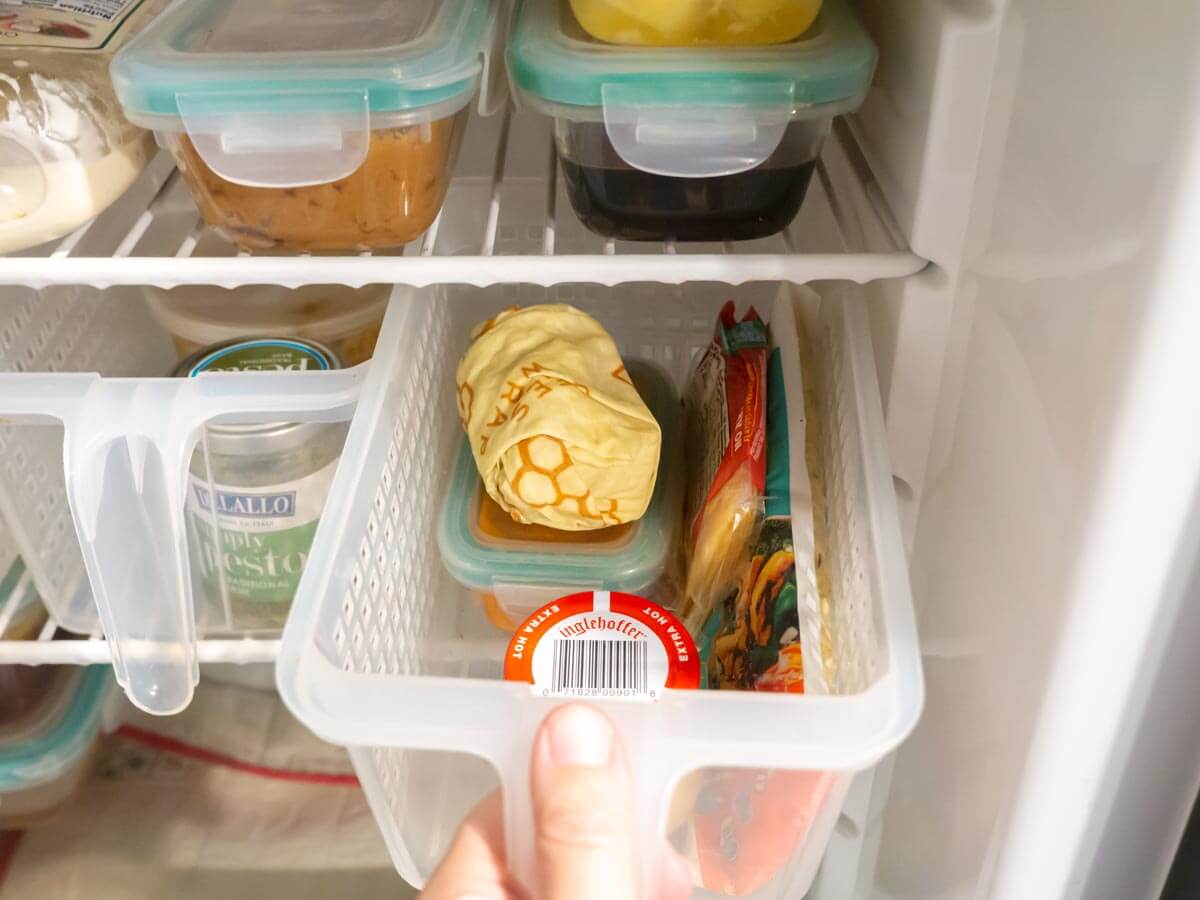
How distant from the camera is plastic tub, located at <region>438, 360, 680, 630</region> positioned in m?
0.75

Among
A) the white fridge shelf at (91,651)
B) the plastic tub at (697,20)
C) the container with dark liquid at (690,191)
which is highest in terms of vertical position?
the plastic tub at (697,20)

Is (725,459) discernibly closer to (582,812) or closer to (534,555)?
(534,555)

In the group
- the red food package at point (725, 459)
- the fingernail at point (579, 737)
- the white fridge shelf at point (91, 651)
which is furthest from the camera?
the white fridge shelf at point (91, 651)

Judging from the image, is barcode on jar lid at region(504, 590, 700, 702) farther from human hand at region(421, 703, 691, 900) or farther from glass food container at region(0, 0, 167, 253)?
glass food container at region(0, 0, 167, 253)

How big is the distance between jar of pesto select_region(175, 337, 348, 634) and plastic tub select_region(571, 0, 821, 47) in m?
0.35

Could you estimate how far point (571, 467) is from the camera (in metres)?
0.67

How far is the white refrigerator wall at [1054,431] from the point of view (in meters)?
0.37

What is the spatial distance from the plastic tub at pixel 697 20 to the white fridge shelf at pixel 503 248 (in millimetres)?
131

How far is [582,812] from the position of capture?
46cm

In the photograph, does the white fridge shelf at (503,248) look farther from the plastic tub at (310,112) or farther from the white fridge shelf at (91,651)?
the white fridge shelf at (91,651)

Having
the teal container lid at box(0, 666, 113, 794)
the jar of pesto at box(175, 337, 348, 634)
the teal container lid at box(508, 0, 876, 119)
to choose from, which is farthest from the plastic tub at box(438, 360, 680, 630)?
the teal container lid at box(0, 666, 113, 794)

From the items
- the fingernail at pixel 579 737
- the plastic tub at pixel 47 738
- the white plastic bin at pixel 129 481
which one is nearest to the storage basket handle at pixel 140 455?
the white plastic bin at pixel 129 481

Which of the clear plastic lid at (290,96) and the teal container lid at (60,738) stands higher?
the clear plastic lid at (290,96)

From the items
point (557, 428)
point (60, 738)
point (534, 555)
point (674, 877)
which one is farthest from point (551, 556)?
point (60, 738)
